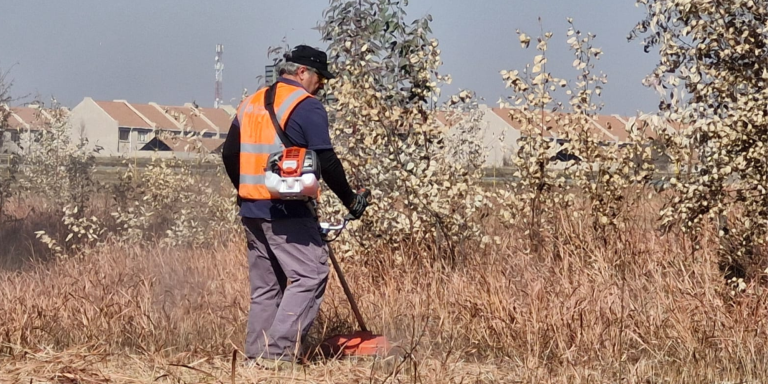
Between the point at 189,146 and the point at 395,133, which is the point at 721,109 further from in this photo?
the point at 189,146

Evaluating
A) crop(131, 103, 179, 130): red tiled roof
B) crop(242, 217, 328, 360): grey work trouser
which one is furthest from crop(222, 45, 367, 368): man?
crop(131, 103, 179, 130): red tiled roof

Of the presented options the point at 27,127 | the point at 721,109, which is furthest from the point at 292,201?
the point at 27,127

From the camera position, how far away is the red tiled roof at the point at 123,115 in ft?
245

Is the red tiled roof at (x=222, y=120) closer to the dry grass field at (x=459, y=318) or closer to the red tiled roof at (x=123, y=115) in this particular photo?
the dry grass field at (x=459, y=318)

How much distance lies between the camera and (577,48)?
8.49 meters

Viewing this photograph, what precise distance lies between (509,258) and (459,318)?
187 centimetres

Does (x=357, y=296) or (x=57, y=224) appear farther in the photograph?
(x=57, y=224)

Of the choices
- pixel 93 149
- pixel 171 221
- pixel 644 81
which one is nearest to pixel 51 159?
pixel 93 149

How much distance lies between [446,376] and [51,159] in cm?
974

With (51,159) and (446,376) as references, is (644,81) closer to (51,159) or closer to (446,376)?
(446,376)

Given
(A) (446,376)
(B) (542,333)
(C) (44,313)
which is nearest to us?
(A) (446,376)

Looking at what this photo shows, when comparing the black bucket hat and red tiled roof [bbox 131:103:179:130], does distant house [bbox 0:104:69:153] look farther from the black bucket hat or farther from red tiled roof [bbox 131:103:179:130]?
red tiled roof [bbox 131:103:179:130]

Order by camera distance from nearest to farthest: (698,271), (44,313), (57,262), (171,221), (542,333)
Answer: (542,333), (44,313), (698,271), (57,262), (171,221)

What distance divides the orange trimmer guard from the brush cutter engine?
1.04 metres
